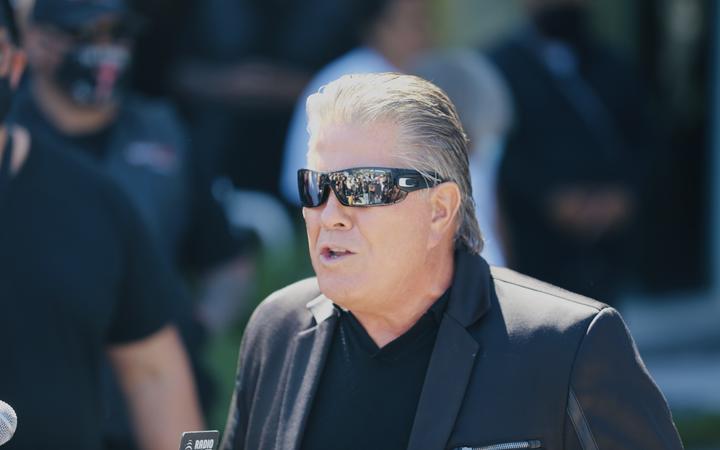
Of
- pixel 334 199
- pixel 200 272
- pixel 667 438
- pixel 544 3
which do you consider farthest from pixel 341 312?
pixel 544 3

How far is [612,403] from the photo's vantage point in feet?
8.38

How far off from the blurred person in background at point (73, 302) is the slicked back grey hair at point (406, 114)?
836 mm

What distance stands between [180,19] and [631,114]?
2.51 metres

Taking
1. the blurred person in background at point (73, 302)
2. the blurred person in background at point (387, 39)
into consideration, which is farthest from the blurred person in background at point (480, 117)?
the blurred person in background at point (73, 302)

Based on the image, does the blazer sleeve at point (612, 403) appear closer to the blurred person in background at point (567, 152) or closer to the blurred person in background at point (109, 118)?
the blurred person in background at point (109, 118)

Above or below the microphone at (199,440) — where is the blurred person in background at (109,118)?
above

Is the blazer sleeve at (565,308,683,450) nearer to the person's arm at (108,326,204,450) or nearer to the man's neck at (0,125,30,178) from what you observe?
the person's arm at (108,326,204,450)

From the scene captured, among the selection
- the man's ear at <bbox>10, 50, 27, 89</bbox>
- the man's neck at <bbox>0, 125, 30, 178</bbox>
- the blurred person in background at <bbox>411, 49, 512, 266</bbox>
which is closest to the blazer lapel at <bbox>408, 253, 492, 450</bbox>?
the man's neck at <bbox>0, 125, 30, 178</bbox>

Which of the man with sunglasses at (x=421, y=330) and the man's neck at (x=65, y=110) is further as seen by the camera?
the man's neck at (x=65, y=110)

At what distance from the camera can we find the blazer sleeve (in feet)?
8.36

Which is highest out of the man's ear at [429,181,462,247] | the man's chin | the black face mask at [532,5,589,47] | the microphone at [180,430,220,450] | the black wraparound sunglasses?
the black face mask at [532,5,589,47]

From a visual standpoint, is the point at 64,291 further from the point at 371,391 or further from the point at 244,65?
the point at 244,65

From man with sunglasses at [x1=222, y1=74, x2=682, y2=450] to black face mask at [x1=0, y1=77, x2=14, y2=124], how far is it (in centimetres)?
92

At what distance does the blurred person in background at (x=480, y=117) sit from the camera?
4543 millimetres
